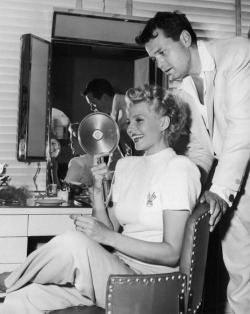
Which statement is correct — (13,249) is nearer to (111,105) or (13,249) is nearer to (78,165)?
(78,165)

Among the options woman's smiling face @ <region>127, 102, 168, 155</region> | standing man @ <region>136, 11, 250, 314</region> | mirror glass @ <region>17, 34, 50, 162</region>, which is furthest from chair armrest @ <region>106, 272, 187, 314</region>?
mirror glass @ <region>17, 34, 50, 162</region>

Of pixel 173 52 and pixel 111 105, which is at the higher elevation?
pixel 173 52

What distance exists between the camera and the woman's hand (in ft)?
5.05

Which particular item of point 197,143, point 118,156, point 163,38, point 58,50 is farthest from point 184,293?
point 58,50

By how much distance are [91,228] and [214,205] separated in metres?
0.49

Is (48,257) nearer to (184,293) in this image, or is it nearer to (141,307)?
(141,307)

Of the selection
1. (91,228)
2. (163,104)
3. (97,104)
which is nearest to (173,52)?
(163,104)

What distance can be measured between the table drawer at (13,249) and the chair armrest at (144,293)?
53.0 inches

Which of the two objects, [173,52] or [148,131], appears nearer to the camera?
[148,131]

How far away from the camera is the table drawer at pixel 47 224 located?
2.56m

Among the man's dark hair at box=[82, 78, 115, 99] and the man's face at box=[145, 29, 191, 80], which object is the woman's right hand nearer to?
the man's face at box=[145, 29, 191, 80]

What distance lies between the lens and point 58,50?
316 cm

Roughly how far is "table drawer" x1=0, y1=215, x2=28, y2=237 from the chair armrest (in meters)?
1.35

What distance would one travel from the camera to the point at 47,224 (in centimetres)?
259
